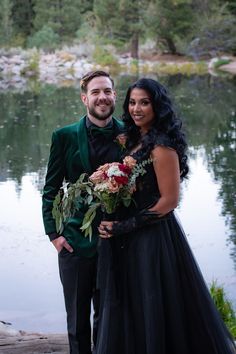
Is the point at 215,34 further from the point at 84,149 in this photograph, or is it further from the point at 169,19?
the point at 84,149

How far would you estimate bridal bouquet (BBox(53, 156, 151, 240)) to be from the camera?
9.55 feet

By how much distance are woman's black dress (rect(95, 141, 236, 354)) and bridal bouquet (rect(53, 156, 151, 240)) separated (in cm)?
5

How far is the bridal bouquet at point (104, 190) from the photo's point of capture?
9.55 ft

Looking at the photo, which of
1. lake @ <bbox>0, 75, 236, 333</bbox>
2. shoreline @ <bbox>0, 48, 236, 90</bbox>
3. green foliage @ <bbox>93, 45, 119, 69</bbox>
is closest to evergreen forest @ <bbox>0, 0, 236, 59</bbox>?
shoreline @ <bbox>0, 48, 236, 90</bbox>

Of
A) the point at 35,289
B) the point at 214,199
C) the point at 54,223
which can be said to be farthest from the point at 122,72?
the point at 54,223

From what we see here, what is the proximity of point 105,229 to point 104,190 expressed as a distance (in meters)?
0.20

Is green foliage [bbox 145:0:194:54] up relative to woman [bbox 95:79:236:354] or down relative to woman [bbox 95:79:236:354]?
up

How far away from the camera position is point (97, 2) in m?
40.3

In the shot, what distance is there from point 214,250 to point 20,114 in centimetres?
1160

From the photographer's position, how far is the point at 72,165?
322 centimetres

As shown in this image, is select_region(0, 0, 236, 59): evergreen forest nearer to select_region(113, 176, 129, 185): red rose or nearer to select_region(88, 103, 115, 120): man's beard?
select_region(88, 103, 115, 120): man's beard

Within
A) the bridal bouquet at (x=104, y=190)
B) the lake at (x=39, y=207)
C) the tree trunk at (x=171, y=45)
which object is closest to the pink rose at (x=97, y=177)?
the bridal bouquet at (x=104, y=190)

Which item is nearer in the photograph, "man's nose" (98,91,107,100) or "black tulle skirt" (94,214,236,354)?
"black tulle skirt" (94,214,236,354)

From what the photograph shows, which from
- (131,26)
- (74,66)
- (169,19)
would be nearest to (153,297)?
(74,66)
